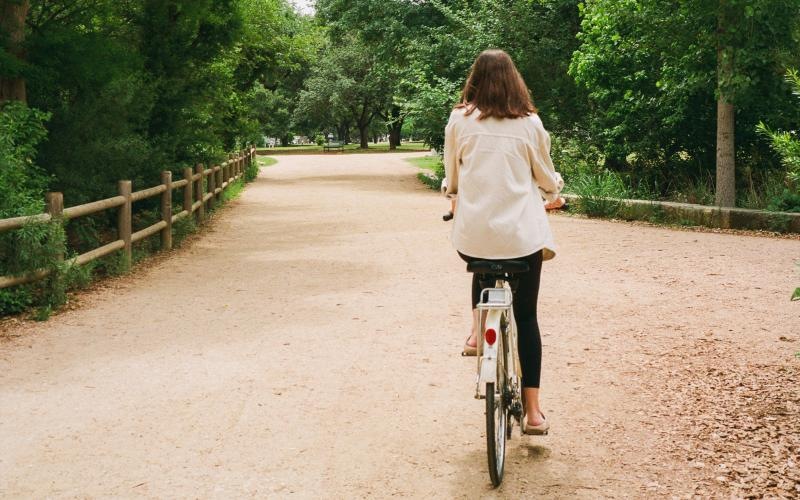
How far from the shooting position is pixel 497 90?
4477 mm

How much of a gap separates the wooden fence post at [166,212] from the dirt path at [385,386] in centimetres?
194

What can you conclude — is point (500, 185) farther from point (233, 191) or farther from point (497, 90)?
point (233, 191)

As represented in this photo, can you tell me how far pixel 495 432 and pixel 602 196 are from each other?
47.0 ft

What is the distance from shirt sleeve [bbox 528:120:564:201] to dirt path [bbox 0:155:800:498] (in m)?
1.41

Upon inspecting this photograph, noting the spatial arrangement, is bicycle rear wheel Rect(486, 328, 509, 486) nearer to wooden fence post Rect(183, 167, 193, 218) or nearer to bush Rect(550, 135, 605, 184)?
wooden fence post Rect(183, 167, 193, 218)

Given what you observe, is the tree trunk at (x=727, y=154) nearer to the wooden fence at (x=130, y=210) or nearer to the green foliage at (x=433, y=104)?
the green foliage at (x=433, y=104)

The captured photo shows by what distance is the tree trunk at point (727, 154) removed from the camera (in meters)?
16.4

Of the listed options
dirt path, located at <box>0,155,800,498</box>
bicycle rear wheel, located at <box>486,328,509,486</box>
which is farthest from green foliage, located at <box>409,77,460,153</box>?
bicycle rear wheel, located at <box>486,328,509,486</box>

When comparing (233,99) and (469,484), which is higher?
(233,99)

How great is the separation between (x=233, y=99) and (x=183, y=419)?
61.4ft

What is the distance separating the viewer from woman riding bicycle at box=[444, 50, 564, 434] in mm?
4438

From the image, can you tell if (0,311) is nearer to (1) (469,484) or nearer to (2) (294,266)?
(2) (294,266)

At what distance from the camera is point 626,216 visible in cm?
1736

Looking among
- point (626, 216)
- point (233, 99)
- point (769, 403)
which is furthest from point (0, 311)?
point (233, 99)
